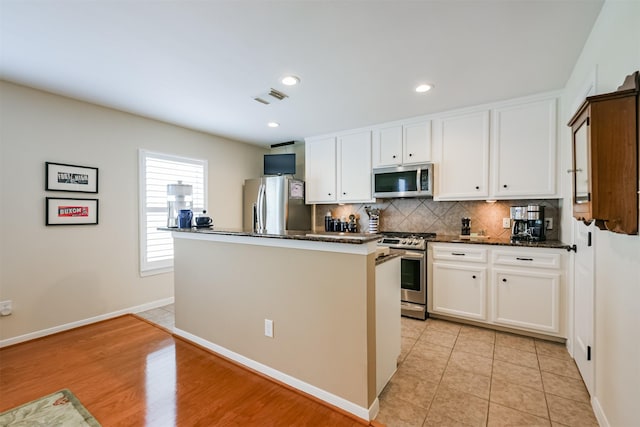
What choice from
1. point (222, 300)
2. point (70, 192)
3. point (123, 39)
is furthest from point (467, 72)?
point (70, 192)

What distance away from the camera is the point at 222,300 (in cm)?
241

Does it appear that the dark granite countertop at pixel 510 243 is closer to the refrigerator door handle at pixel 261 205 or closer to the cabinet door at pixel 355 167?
the cabinet door at pixel 355 167

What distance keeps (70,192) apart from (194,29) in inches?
93.7

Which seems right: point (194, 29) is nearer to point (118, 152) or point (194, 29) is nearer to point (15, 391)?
point (118, 152)

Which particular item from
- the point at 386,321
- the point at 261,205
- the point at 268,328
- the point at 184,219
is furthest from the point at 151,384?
the point at 261,205

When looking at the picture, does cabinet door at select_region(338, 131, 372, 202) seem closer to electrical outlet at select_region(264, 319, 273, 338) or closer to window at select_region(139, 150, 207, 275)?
window at select_region(139, 150, 207, 275)

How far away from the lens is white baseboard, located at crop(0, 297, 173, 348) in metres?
2.68

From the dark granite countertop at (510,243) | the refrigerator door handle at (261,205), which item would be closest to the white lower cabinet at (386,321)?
the dark granite countertop at (510,243)

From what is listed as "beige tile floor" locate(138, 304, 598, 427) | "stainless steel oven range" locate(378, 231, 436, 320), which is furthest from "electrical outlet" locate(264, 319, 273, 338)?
"stainless steel oven range" locate(378, 231, 436, 320)

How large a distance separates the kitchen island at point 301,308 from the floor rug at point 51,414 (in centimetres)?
91

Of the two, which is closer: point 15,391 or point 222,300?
point 15,391

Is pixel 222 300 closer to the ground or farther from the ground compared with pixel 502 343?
farther from the ground

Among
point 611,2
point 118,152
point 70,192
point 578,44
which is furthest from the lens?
point 118,152

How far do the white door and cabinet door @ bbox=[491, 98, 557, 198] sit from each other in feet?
2.41
